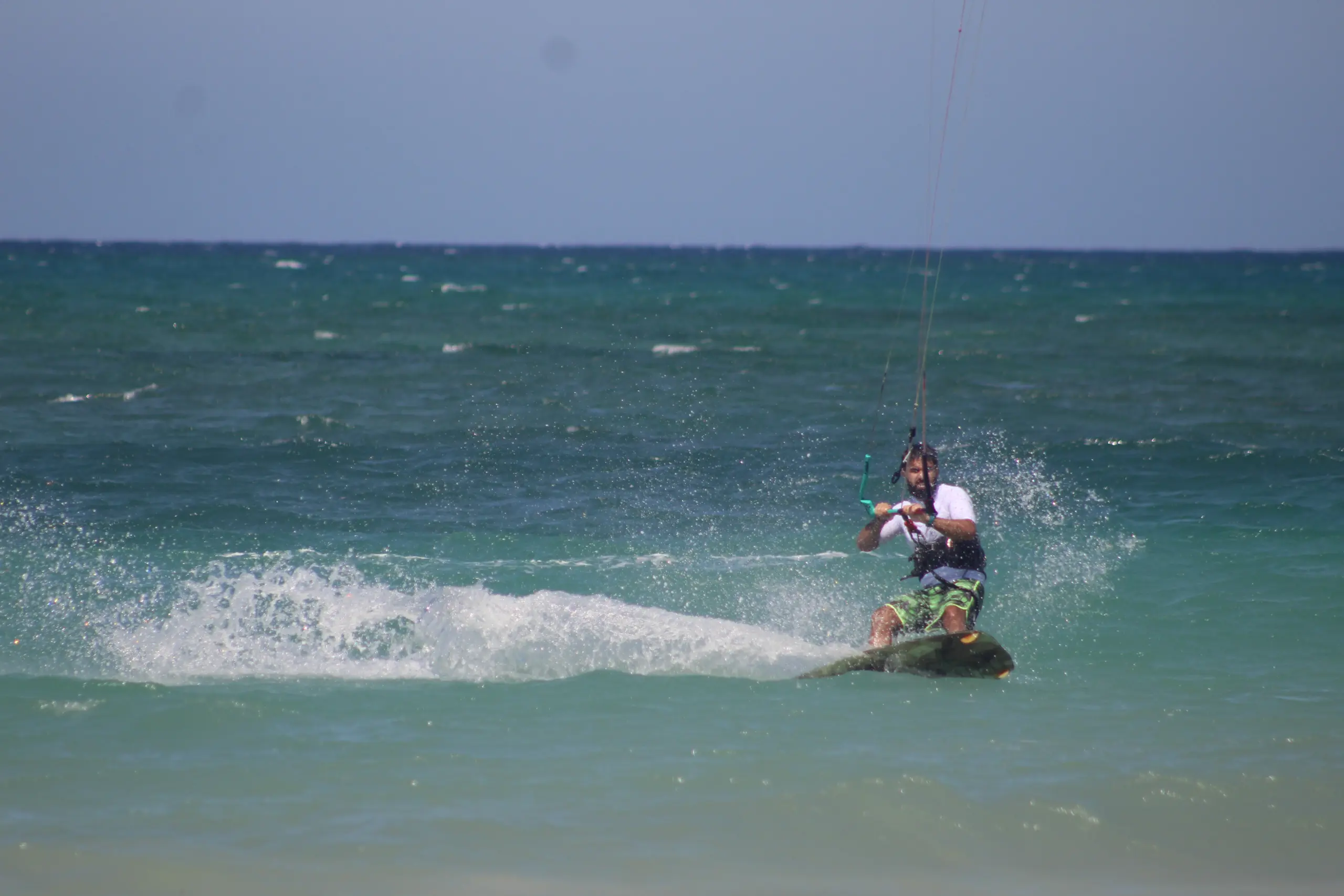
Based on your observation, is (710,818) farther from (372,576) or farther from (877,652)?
(372,576)

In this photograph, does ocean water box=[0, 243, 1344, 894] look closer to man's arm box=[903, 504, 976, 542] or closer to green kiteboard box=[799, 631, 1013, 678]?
green kiteboard box=[799, 631, 1013, 678]

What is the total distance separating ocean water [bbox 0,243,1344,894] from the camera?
554cm

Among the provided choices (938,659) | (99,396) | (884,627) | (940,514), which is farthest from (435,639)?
(99,396)

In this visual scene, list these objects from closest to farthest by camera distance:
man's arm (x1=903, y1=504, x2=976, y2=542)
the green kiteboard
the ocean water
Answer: the ocean water
man's arm (x1=903, y1=504, x2=976, y2=542)
the green kiteboard

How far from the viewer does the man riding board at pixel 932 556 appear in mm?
7676

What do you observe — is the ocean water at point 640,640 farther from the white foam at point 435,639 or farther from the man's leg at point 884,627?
the man's leg at point 884,627

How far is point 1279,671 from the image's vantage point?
8008mm

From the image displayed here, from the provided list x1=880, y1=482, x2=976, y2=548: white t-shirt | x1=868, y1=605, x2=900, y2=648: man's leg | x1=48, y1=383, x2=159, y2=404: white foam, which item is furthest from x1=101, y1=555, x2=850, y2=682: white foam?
x1=48, y1=383, x2=159, y2=404: white foam

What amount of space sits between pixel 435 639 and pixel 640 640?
126cm

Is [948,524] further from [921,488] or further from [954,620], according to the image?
Answer: [954,620]

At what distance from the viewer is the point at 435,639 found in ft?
27.2

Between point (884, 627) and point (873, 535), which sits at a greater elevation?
point (873, 535)

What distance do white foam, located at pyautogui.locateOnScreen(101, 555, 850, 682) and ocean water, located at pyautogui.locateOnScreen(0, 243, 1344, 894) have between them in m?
0.03

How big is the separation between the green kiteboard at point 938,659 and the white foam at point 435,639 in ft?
0.80
